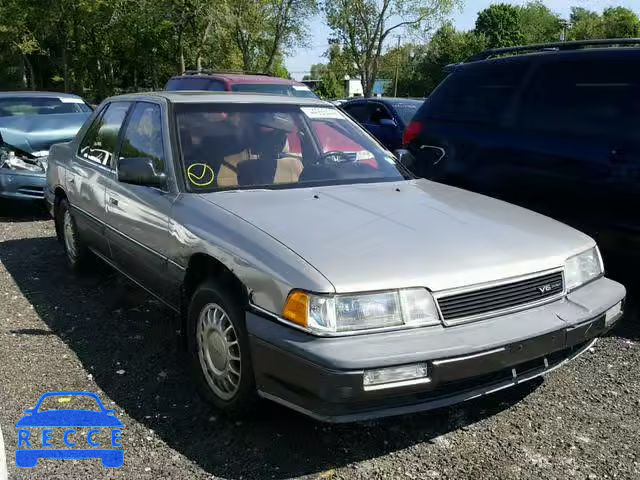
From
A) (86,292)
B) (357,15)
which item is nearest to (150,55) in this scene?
(357,15)

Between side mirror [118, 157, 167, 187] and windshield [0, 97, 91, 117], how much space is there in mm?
6381

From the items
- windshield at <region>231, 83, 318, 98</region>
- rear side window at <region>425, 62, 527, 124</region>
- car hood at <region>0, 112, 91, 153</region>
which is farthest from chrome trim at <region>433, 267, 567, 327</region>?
windshield at <region>231, 83, 318, 98</region>

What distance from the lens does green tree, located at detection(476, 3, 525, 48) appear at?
69.7 metres

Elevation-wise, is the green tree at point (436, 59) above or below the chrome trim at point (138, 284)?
above

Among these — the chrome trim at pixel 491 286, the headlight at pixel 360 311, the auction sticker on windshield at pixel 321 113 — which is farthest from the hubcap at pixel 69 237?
the chrome trim at pixel 491 286

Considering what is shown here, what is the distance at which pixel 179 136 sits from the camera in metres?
3.73

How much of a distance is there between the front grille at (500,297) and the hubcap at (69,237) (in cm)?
379

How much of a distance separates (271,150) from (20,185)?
529cm

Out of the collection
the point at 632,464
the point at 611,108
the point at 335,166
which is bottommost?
the point at 632,464

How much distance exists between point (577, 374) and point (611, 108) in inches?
79.0

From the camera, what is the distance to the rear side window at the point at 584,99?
4438mm

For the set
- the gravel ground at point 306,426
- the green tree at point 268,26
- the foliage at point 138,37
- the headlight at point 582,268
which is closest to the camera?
the gravel ground at point 306,426

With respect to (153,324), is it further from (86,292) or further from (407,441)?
(407,441)

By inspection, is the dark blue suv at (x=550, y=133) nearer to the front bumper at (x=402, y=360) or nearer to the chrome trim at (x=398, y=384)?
the front bumper at (x=402, y=360)
